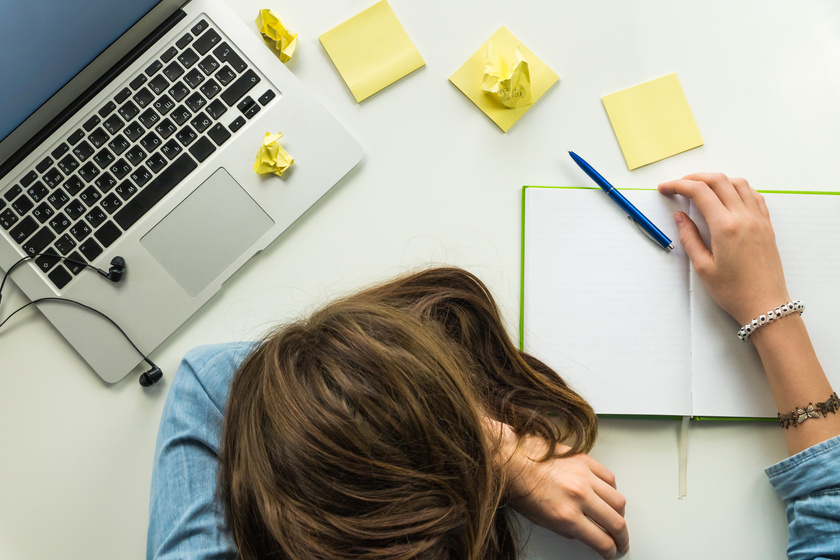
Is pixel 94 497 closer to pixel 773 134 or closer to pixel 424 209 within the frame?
pixel 424 209

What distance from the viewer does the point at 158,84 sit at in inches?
26.0

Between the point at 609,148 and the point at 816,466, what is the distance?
43 centimetres

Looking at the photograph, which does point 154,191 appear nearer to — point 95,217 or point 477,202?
point 95,217

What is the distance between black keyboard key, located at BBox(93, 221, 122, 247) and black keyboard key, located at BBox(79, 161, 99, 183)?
0.06 metres

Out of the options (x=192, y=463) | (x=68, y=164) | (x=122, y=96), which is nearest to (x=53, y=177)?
(x=68, y=164)

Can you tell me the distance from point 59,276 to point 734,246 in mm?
791

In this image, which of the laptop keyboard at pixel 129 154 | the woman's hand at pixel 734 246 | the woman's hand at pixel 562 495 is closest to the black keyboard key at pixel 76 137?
the laptop keyboard at pixel 129 154

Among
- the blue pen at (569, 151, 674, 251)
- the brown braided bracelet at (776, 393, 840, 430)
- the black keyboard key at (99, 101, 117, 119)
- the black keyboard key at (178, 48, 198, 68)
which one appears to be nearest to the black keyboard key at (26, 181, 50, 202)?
the black keyboard key at (99, 101, 117, 119)

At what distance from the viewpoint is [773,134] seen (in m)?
0.70

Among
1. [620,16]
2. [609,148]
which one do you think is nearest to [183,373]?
[609,148]

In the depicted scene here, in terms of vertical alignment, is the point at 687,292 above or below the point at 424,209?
below

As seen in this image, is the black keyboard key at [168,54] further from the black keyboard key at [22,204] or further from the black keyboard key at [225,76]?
the black keyboard key at [22,204]

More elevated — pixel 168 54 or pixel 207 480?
pixel 168 54

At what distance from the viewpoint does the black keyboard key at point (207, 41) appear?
2.19ft
